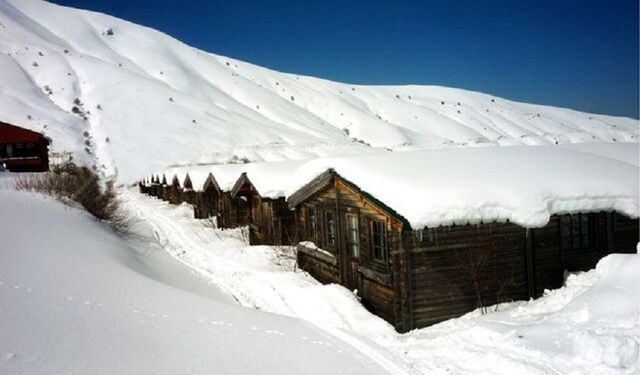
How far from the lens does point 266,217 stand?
18234 mm

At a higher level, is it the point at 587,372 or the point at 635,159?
the point at 635,159

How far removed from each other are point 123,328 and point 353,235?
6.33 meters

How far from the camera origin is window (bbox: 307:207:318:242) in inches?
551

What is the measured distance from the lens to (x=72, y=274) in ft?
30.2

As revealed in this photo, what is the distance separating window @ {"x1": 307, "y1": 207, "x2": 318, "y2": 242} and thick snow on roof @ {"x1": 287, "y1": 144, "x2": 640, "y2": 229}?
1529 mm

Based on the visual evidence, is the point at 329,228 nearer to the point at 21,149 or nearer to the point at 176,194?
the point at 176,194

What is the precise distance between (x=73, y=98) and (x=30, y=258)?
205ft

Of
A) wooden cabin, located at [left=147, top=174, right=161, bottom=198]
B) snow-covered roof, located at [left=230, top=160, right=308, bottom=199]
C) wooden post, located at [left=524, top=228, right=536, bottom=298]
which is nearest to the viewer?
wooden post, located at [left=524, top=228, right=536, bottom=298]

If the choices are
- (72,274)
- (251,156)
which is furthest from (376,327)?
(251,156)

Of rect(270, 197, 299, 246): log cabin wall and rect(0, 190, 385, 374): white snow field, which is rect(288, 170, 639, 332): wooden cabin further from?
rect(270, 197, 299, 246): log cabin wall

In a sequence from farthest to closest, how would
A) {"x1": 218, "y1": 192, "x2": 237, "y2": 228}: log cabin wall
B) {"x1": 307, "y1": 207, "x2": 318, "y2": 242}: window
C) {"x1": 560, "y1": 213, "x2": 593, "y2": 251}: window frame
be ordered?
1. {"x1": 218, "y1": 192, "x2": 237, "y2": 228}: log cabin wall
2. {"x1": 307, "y1": 207, "x2": 318, "y2": 242}: window
3. {"x1": 560, "y1": 213, "x2": 593, "y2": 251}: window frame

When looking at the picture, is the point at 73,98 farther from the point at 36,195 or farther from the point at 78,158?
the point at 36,195

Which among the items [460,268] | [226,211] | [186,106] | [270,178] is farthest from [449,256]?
[186,106]

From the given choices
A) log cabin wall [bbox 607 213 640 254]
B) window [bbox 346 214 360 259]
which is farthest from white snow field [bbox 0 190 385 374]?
log cabin wall [bbox 607 213 640 254]
